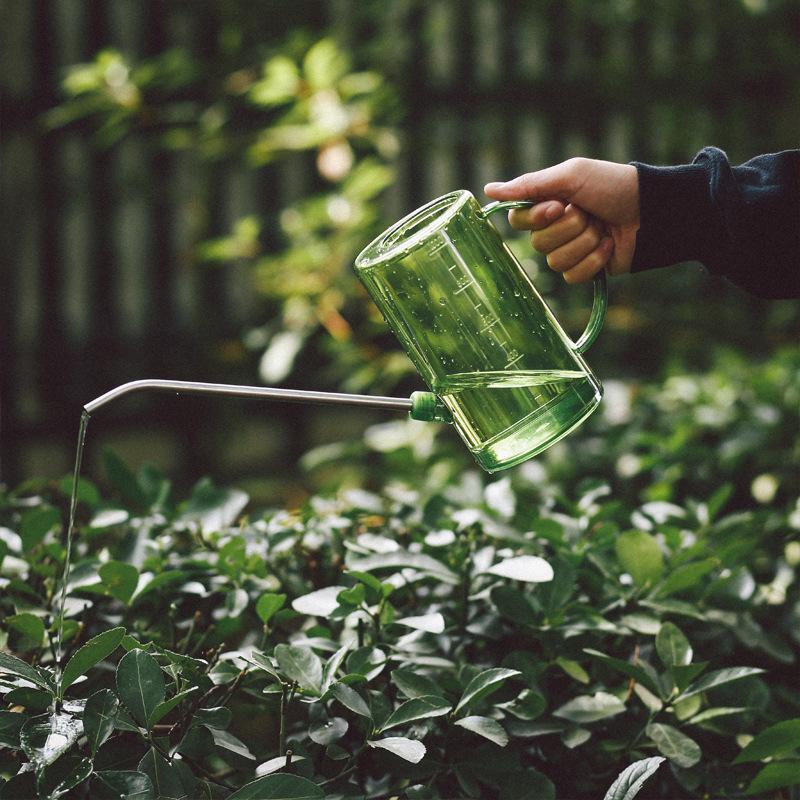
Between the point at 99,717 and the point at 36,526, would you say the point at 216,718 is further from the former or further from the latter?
the point at 36,526

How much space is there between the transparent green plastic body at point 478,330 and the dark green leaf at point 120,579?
1.38ft

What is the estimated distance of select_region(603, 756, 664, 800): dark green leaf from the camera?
2.55ft

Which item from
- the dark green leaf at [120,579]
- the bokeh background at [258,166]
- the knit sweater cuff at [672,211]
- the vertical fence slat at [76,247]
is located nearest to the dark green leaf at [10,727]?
the dark green leaf at [120,579]

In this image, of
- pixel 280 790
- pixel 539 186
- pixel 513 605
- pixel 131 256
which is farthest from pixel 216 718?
pixel 131 256

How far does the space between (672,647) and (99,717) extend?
0.62m

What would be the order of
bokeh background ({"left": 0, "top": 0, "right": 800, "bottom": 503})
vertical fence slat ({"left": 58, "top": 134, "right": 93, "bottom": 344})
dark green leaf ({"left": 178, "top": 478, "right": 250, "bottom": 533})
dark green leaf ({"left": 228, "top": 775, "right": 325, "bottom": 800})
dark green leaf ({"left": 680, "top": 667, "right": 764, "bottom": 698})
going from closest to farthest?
dark green leaf ({"left": 228, "top": 775, "right": 325, "bottom": 800}) → dark green leaf ({"left": 680, "top": 667, "right": 764, "bottom": 698}) → dark green leaf ({"left": 178, "top": 478, "right": 250, "bottom": 533}) → bokeh background ({"left": 0, "top": 0, "right": 800, "bottom": 503}) → vertical fence slat ({"left": 58, "top": 134, "right": 93, "bottom": 344})

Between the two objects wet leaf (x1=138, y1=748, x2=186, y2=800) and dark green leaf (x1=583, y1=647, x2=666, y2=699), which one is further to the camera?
dark green leaf (x1=583, y1=647, x2=666, y2=699)

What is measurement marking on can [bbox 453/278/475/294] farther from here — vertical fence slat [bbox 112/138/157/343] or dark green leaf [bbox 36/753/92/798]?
vertical fence slat [bbox 112/138/157/343]

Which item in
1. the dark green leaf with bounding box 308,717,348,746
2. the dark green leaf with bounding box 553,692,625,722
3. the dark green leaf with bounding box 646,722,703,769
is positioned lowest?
the dark green leaf with bounding box 646,722,703,769

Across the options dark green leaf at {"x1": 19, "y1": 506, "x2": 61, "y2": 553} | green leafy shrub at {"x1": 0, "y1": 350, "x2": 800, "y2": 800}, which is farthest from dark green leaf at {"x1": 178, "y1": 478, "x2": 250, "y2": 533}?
dark green leaf at {"x1": 19, "y1": 506, "x2": 61, "y2": 553}

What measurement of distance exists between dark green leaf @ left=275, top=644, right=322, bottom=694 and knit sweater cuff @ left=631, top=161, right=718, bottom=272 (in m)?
0.68

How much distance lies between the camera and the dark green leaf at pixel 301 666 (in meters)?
0.87

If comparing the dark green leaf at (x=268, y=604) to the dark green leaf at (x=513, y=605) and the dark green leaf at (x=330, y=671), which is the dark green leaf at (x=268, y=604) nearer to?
the dark green leaf at (x=330, y=671)

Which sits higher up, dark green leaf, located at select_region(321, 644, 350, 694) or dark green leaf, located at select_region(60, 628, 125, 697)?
dark green leaf, located at select_region(60, 628, 125, 697)
